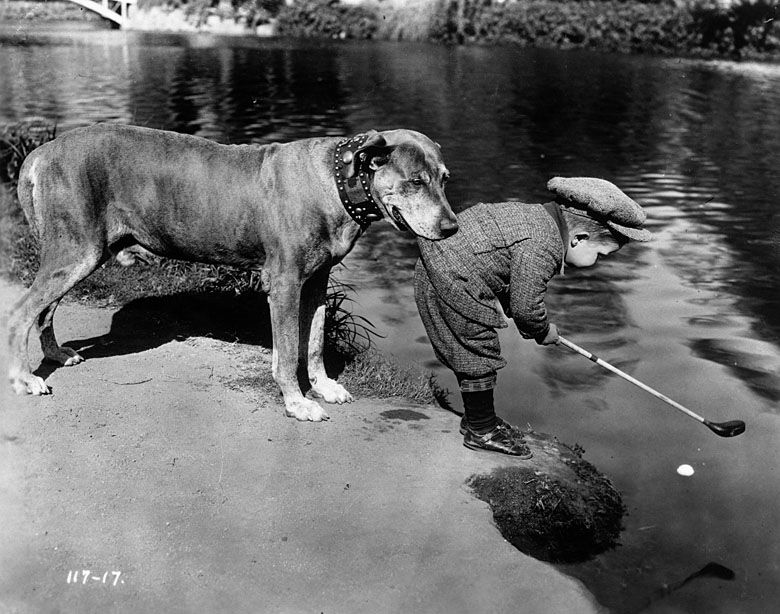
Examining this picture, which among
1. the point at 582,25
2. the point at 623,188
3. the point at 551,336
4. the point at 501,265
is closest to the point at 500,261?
the point at 501,265

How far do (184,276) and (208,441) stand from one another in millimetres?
3305

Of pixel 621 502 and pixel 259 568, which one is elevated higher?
pixel 259 568

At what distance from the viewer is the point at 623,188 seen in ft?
47.0

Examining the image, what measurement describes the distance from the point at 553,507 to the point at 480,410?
2.69ft

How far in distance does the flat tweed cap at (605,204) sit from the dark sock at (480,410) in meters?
1.26

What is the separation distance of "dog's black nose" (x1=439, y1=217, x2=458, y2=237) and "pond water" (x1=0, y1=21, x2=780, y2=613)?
159cm

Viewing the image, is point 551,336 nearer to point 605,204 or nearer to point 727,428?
point 605,204

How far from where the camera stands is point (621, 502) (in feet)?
18.2

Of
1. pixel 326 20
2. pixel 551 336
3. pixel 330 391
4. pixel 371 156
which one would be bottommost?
pixel 330 391

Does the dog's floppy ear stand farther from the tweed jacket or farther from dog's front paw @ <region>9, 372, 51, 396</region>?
dog's front paw @ <region>9, 372, 51, 396</region>

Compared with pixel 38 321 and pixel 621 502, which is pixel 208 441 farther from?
pixel 621 502

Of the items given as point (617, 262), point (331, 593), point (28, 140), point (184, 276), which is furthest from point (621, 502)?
point (28, 140)

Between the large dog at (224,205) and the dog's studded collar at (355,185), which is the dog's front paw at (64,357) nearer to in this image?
the large dog at (224,205)

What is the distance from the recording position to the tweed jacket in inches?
201
